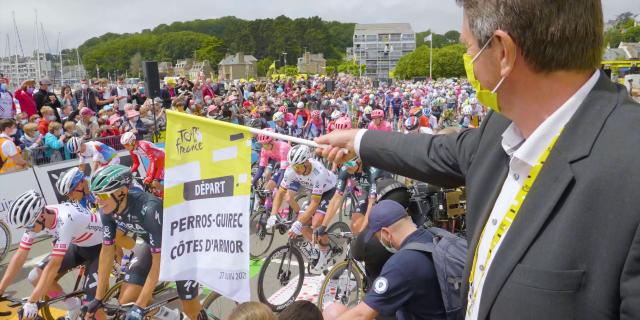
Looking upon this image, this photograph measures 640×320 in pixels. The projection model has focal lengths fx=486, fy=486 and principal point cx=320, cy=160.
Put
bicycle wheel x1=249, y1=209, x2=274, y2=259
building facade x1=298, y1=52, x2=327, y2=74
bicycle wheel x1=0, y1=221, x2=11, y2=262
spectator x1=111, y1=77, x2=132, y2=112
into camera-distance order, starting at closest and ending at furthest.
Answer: bicycle wheel x1=249, y1=209, x2=274, y2=259
bicycle wheel x1=0, y1=221, x2=11, y2=262
spectator x1=111, y1=77, x2=132, y2=112
building facade x1=298, y1=52, x2=327, y2=74

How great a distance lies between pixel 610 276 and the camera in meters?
1.04

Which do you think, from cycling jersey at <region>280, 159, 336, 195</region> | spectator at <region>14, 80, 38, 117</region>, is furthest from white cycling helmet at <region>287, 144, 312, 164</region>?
spectator at <region>14, 80, 38, 117</region>

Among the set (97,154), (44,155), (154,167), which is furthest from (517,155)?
(44,155)

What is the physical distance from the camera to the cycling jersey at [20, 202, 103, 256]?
5066 millimetres

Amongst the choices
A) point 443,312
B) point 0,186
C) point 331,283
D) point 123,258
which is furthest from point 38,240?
point 443,312

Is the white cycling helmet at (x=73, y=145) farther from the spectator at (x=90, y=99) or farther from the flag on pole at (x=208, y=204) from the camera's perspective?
the flag on pole at (x=208, y=204)

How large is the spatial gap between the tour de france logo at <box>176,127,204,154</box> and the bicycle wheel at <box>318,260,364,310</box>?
9.83 feet

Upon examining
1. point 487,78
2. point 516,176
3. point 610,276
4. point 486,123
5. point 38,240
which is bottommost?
point 38,240

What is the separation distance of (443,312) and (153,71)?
28.8 feet

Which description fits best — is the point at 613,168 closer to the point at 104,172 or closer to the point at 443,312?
the point at 443,312

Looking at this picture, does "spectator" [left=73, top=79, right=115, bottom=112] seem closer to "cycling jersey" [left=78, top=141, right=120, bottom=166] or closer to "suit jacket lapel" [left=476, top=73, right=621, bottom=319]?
"cycling jersey" [left=78, top=141, right=120, bottom=166]

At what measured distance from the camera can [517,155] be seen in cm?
131

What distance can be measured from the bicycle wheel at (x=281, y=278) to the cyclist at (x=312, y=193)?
0.26m

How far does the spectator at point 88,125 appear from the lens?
12599mm
